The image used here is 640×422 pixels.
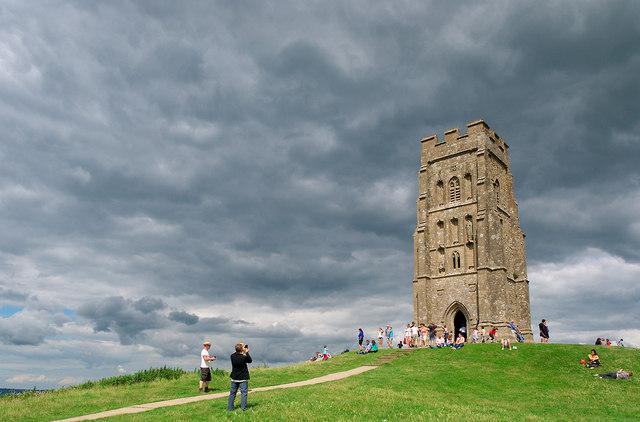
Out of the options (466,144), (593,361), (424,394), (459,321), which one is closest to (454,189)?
(466,144)

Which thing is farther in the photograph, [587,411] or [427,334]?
[427,334]

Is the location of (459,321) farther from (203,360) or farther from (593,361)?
(203,360)

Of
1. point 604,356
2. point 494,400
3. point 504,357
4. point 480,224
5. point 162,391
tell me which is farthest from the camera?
point 480,224

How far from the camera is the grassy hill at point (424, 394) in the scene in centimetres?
1406

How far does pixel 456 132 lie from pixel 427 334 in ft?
70.8

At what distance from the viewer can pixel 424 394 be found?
18.6 meters

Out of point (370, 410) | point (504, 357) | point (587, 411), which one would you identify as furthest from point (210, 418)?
point (504, 357)

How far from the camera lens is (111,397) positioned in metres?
20.0

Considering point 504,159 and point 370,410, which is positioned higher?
point 504,159

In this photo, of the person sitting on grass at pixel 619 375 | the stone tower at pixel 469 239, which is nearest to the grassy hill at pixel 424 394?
the person sitting on grass at pixel 619 375

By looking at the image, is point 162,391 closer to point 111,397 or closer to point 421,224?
point 111,397

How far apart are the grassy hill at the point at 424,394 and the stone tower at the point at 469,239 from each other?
486 inches

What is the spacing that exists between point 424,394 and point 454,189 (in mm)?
33196

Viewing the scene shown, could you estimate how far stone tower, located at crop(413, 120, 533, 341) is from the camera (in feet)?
144
